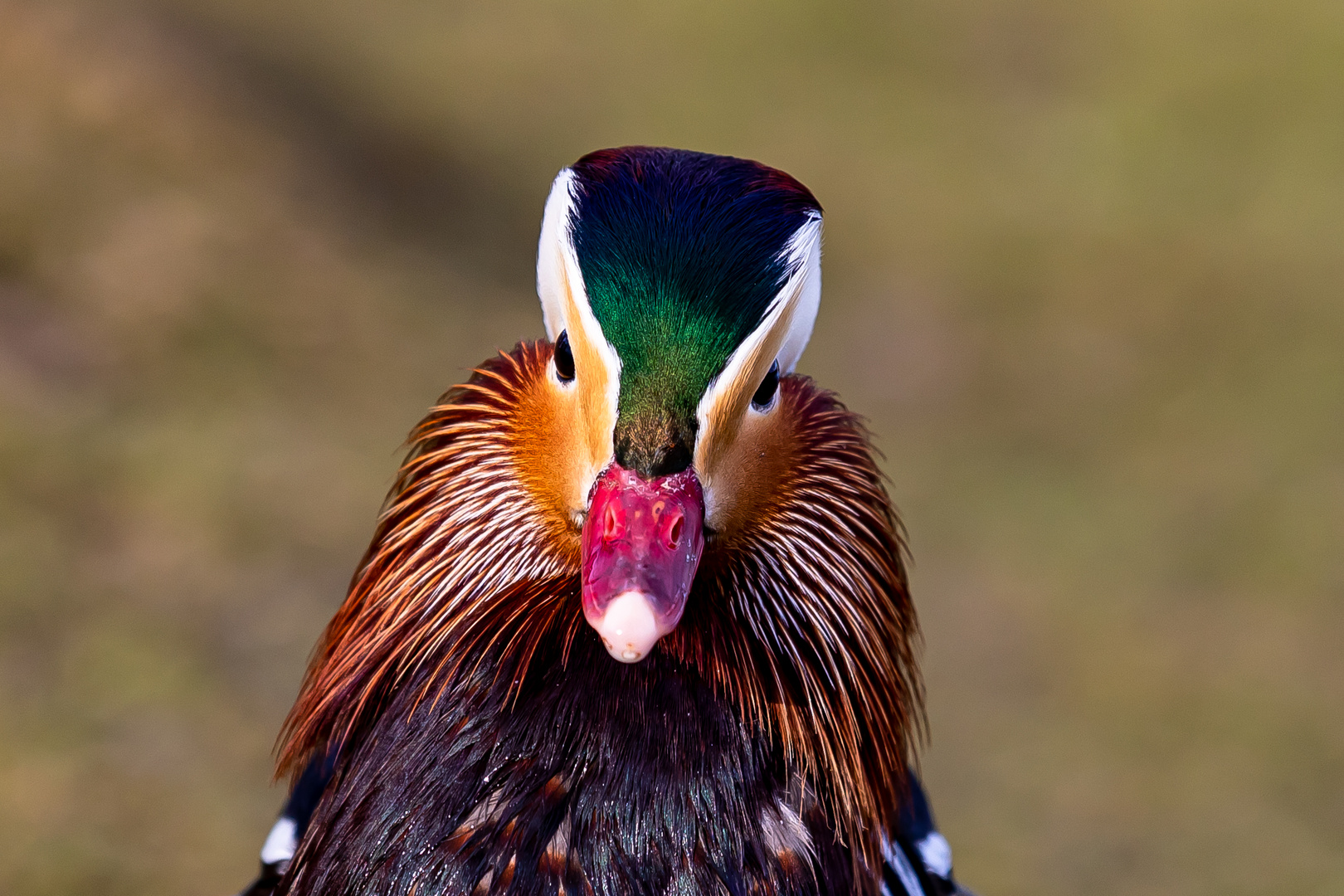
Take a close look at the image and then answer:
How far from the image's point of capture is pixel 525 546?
100cm

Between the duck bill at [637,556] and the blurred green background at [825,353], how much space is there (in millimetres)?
1473

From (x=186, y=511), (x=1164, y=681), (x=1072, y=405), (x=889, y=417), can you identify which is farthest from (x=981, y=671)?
(x=186, y=511)

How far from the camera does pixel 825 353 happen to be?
3.58 meters

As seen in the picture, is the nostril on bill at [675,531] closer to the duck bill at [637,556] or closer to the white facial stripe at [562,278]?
the duck bill at [637,556]

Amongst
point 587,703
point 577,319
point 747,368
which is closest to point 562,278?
point 577,319

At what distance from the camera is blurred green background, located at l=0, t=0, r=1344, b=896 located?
7.75ft

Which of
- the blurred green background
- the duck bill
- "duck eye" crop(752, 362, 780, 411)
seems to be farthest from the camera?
the blurred green background

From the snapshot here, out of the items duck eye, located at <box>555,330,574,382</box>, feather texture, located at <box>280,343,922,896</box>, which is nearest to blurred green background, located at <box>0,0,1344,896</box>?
feather texture, located at <box>280,343,922,896</box>

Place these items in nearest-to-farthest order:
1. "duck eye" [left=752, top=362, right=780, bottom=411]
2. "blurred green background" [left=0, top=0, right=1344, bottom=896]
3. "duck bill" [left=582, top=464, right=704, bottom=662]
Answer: "duck bill" [left=582, top=464, right=704, bottom=662] < "duck eye" [left=752, top=362, right=780, bottom=411] < "blurred green background" [left=0, top=0, right=1344, bottom=896]

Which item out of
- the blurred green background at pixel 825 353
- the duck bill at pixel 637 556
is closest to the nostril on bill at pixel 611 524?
the duck bill at pixel 637 556

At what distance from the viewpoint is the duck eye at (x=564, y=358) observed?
0.93 meters

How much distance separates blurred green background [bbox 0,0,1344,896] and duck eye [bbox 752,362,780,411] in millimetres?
1496

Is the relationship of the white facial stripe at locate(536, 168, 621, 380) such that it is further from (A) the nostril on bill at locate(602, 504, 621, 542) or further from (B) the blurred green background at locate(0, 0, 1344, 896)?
(B) the blurred green background at locate(0, 0, 1344, 896)

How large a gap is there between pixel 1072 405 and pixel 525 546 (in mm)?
2973
